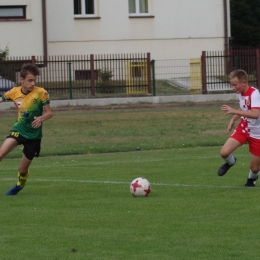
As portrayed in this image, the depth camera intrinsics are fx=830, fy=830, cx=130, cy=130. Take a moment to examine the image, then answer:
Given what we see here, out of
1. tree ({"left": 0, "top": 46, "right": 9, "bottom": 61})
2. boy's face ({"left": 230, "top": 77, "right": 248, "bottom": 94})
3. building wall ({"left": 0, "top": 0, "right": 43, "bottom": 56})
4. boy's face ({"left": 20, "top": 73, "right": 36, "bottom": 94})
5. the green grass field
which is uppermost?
building wall ({"left": 0, "top": 0, "right": 43, "bottom": 56})

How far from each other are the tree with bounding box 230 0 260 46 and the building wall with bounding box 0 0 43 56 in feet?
69.1

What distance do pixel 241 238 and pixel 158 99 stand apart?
90.9 ft

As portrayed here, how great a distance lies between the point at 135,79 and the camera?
36.5m

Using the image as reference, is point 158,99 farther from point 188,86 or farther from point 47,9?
point 47,9

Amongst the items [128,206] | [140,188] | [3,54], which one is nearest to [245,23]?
[3,54]

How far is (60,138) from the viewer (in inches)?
915

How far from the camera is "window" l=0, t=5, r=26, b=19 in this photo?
1634 inches

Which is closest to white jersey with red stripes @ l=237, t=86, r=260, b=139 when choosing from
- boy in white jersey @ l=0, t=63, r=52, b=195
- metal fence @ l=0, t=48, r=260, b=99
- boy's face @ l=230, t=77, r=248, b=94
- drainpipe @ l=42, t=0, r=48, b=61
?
boy's face @ l=230, t=77, r=248, b=94

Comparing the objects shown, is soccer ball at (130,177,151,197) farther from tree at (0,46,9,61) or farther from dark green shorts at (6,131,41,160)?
tree at (0,46,9,61)

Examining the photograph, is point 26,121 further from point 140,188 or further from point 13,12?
point 13,12

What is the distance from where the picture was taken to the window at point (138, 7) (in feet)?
147

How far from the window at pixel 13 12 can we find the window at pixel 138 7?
6.34 meters

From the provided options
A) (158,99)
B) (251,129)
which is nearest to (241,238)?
(251,129)

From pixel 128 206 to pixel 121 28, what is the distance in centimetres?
3450
